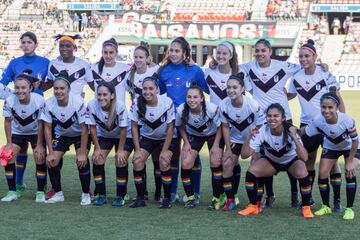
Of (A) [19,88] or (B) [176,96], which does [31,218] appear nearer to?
(A) [19,88]

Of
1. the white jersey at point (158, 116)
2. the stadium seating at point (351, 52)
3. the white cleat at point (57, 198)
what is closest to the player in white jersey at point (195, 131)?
the white jersey at point (158, 116)

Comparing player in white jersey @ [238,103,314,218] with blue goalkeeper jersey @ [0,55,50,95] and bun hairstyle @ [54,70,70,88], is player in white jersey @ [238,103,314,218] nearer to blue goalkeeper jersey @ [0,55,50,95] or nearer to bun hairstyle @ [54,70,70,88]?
bun hairstyle @ [54,70,70,88]

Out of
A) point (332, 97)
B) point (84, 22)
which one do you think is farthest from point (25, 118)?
point (84, 22)

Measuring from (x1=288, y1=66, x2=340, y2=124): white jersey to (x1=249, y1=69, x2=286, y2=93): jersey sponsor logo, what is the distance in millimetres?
163

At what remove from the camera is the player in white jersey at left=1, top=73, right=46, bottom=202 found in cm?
744

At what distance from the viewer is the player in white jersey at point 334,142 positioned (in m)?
6.67

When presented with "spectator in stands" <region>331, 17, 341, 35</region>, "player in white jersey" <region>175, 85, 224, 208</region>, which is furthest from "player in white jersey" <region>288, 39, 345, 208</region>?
"spectator in stands" <region>331, 17, 341, 35</region>

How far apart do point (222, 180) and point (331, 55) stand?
96.4ft

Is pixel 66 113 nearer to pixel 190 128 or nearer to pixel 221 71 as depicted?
Answer: pixel 190 128

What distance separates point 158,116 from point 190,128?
379 mm

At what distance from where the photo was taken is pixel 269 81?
746 cm

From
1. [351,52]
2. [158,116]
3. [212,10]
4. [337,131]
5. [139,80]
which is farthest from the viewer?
[212,10]

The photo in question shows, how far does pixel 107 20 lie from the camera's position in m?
40.6

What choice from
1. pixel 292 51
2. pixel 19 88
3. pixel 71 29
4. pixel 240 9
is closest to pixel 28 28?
pixel 71 29
